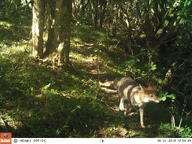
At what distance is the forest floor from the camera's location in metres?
6.48

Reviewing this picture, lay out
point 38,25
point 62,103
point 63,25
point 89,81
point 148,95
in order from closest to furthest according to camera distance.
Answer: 1. point 148,95
2. point 62,103
3. point 63,25
4. point 89,81
5. point 38,25

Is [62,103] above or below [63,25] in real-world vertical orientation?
below

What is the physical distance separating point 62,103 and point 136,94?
218 centimetres

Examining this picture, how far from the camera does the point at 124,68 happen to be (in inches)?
449

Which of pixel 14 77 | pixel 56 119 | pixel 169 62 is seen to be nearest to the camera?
pixel 56 119

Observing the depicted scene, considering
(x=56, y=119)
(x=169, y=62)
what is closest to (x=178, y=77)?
(x=169, y=62)

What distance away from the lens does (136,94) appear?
7051 mm

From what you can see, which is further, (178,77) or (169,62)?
(169,62)

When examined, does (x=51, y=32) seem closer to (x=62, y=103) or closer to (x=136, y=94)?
(x=62, y=103)

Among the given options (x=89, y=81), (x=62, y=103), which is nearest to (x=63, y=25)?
(x=89, y=81)

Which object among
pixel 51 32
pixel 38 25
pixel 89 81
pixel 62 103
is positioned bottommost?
pixel 62 103

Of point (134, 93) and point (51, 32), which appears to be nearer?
point (134, 93)

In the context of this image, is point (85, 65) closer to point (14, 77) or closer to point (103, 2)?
point (14, 77)

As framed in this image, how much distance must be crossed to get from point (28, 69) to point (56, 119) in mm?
2857
